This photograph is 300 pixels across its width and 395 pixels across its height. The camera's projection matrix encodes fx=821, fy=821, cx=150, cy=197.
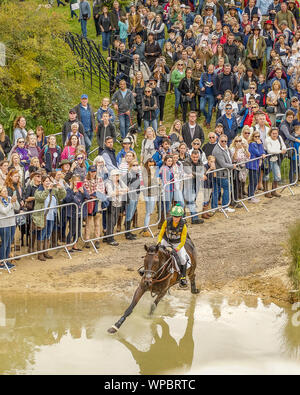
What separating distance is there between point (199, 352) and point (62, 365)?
101 inches

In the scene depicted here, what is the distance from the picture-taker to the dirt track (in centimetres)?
1806

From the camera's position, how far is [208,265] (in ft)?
62.7

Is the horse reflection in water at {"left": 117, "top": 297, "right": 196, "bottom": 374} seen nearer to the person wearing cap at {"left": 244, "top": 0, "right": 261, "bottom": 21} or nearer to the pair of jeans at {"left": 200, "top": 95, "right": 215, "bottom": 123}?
the pair of jeans at {"left": 200, "top": 95, "right": 215, "bottom": 123}

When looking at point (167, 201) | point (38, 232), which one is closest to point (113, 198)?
point (167, 201)

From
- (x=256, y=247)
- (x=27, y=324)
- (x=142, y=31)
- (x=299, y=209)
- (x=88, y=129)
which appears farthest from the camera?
(x=142, y=31)

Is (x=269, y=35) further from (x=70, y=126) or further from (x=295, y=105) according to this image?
(x=70, y=126)

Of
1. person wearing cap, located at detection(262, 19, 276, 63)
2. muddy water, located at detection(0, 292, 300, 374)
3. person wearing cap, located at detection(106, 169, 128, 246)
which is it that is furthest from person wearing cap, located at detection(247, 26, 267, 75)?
muddy water, located at detection(0, 292, 300, 374)

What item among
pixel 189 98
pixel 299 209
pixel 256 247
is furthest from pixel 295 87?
pixel 256 247

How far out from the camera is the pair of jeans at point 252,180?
22.5 metres

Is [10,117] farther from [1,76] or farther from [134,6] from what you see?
[134,6]

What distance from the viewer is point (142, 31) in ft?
100.0

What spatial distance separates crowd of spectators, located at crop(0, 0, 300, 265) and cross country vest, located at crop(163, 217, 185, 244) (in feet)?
11.4

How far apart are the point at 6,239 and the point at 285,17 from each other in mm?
15172

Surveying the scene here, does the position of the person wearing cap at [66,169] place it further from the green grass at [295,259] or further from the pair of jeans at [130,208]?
the green grass at [295,259]
